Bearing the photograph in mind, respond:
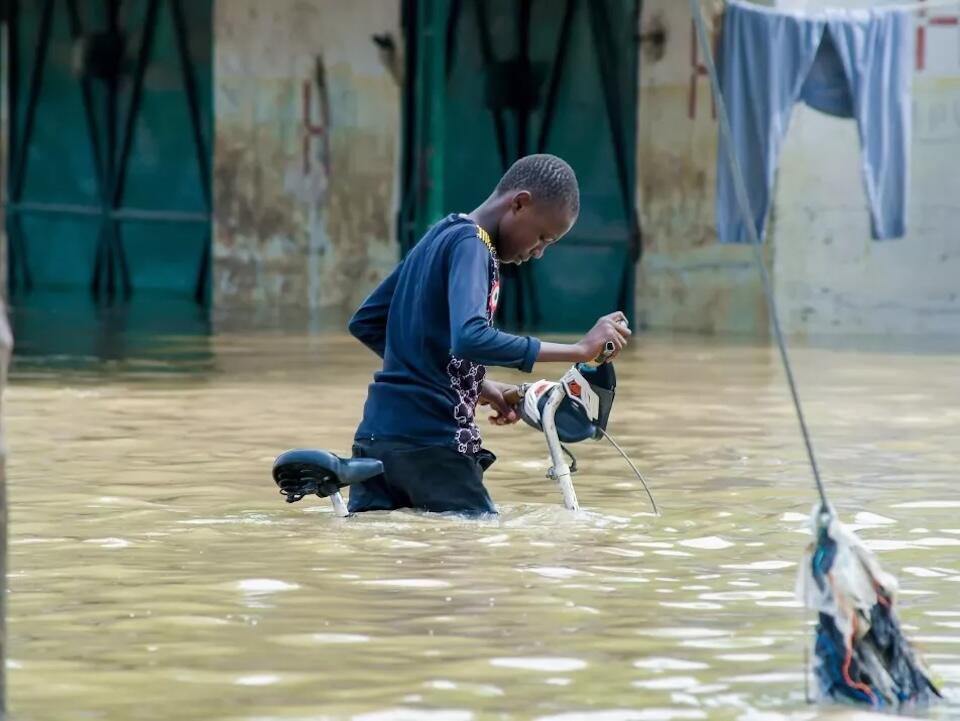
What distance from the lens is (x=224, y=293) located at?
2141cm

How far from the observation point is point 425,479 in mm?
7363

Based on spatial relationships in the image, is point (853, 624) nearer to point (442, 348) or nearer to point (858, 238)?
point (442, 348)

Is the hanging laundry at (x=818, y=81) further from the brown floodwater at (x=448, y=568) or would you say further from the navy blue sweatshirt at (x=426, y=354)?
the navy blue sweatshirt at (x=426, y=354)

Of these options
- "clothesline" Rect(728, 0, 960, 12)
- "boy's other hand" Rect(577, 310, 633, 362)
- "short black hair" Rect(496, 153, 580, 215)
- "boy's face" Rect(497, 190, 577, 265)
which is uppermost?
"clothesline" Rect(728, 0, 960, 12)

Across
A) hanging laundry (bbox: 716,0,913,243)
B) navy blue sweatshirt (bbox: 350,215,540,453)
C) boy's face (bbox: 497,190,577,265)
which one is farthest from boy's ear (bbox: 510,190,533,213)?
hanging laundry (bbox: 716,0,913,243)

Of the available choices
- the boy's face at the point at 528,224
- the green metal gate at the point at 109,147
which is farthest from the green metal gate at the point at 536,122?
the boy's face at the point at 528,224

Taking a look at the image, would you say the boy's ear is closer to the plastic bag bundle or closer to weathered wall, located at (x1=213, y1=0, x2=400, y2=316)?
the plastic bag bundle

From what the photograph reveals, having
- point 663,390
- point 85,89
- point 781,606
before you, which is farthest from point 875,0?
point 781,606

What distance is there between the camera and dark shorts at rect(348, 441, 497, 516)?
7.34 m

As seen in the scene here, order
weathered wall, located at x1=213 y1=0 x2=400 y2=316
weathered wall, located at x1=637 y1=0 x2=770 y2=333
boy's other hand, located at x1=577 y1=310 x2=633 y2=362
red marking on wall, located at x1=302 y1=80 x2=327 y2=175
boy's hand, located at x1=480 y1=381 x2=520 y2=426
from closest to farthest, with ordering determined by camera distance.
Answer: boy's other hand, located at x1=577 y1=310 x2=633 y2=362
boy's hand, located at x1=480 y1=381 x2=520 y2=426
weathered wall, located at x1=637 y1=0 x2=770 y2=333
weathered wall, located at x1=213 y1=0 x2=400 y2=316
red marking on wall, located at x1=302 y1=80 x2=327 y2=175

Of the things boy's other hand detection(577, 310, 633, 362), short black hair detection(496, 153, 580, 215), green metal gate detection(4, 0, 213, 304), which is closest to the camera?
boy's other hand detection(577, 310, 633, 362)

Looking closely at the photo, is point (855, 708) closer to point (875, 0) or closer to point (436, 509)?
point (436, 509)

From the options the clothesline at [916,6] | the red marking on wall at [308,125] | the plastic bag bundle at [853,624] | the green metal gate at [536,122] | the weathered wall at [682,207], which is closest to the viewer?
the plastic bag bundle at [853,624]

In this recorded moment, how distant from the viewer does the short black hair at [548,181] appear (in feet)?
23.4
